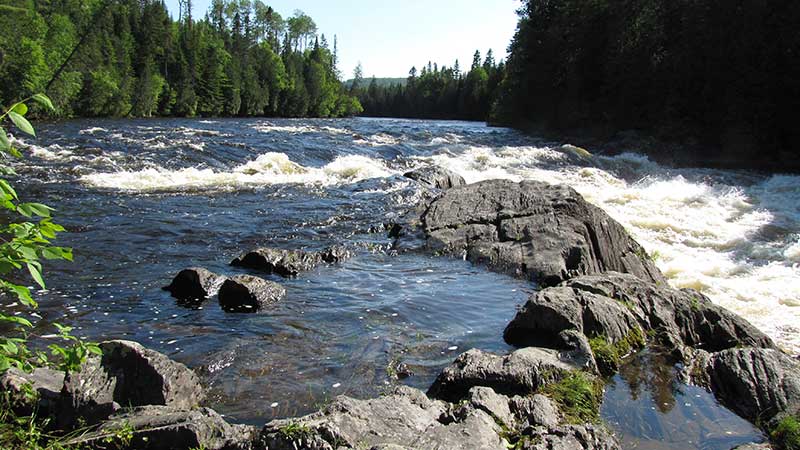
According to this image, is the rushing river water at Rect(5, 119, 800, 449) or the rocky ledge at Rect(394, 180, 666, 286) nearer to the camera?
the rushing river water at Rect(5, 119, 800, 449)

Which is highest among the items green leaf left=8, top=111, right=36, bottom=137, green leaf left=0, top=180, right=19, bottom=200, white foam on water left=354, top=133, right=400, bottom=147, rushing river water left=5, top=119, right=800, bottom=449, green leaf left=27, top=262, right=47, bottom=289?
green leaf left=8, top=111, right=36, bottom=137

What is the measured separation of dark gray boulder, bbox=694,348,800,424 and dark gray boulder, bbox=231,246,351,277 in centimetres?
552

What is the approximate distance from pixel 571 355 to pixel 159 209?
9925mm

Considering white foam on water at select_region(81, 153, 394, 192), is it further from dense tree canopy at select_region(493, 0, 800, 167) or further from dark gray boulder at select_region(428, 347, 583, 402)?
dense tree canopy at select_region(493, 0, 800, 167)

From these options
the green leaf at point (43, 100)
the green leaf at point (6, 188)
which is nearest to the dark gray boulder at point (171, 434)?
the green leaf at point (6, 188)

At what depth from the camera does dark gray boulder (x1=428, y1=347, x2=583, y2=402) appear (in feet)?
15.1

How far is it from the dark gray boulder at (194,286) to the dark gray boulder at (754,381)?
5761 mm

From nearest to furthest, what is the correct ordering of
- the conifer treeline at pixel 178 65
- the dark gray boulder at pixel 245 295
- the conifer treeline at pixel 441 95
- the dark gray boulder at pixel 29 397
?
the dark gray boulder at pixel 29 397 < the dark gray boulder at pixel 245 295 < the conifer treeline at pixel 178 65 < the conifer treeline at pixel 441 95

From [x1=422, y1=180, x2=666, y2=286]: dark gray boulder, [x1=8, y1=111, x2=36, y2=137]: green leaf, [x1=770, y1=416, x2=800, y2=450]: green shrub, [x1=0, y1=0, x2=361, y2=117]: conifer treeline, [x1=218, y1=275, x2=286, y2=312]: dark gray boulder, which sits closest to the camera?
[x1=8, y1=111, x2=36, y2=137]: green leaf

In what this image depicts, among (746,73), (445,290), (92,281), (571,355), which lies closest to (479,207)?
(445,290)

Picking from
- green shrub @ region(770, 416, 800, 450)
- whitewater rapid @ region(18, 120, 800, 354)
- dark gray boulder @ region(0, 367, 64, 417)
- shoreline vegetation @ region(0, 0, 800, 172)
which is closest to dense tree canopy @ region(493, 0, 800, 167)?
shoreline vegetation @ region(0, 0, 800, 172)

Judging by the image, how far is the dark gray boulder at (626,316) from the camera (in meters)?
5.75

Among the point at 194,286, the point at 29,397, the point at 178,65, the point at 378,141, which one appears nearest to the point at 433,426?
the point at 29,397

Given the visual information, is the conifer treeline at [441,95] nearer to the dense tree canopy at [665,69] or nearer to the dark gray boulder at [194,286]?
the dense tree canopy at [665,69]
